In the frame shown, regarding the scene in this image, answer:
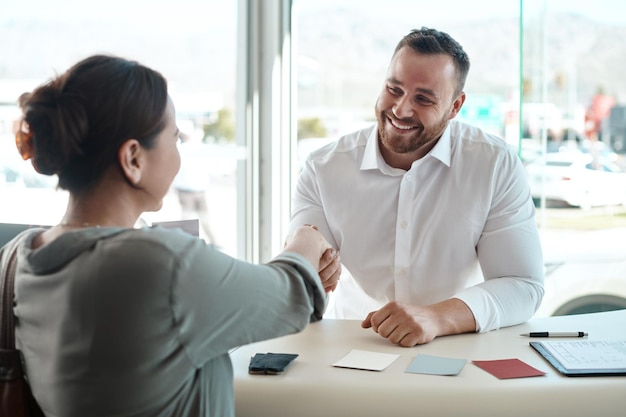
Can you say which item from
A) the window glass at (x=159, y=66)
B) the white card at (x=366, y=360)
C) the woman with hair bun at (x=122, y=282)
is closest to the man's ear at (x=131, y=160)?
the woman with hair bun at (x=122, y=282)

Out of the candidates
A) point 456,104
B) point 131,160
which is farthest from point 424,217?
point 131,160

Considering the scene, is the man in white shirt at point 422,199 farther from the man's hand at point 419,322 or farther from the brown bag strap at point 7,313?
the brown bag strap at point 7,313

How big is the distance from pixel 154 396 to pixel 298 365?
0.64 meters

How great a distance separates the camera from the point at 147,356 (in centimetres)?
116

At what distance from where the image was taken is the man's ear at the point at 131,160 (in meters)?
1.25

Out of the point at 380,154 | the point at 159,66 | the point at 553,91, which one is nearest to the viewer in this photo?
the point at 380,154

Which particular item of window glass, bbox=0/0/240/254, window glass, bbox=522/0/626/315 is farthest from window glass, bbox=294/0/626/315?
window glass, bbox=0/0/240/254

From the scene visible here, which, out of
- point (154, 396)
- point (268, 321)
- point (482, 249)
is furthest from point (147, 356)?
point (482, 249)

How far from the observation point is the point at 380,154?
2668mm

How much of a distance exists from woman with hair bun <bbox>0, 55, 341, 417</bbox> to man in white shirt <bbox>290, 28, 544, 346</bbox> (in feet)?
4.11

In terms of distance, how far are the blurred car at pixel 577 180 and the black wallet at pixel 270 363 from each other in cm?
252

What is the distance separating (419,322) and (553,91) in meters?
2.35

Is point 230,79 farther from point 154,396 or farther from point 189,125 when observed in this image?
point 154,396

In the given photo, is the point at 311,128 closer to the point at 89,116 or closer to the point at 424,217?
the point at 424,217
